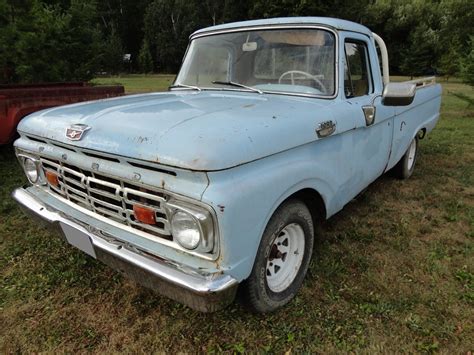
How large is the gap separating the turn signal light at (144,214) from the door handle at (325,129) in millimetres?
1157

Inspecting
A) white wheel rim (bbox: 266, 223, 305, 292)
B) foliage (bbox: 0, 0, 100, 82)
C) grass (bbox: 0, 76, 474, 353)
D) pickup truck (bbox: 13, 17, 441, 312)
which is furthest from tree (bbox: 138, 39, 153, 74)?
white wheel rim (bbox: 266, 223, 305, 292)

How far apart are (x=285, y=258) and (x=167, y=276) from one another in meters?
0.98

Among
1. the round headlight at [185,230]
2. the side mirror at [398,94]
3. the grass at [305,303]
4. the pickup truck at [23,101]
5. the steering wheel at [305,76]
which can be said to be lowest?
the grass at [305,303]

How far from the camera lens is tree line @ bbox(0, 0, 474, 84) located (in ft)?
28.1

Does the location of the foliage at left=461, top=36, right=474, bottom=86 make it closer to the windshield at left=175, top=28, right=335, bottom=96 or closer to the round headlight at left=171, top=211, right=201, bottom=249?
the windshield at left=175, top=28, right=335, bottom=96

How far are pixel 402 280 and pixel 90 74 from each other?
10.9 metres

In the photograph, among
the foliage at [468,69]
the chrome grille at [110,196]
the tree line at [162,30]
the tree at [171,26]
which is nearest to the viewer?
the chrome grille at [110,196]

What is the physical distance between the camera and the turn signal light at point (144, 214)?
1981 mm

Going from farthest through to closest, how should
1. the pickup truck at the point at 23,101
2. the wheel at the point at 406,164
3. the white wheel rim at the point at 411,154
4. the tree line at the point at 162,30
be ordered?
1. the tree line at the point at 162,30
2. the white wheel rim at the point at 411,154
3. the wheel at the point at 406,164
4. the pickup truck at the point at 23,101

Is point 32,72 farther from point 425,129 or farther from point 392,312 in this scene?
point 392,312

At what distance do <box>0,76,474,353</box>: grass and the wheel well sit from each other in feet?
1.63

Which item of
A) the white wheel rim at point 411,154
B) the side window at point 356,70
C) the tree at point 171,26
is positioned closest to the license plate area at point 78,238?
the side window at point 356,70

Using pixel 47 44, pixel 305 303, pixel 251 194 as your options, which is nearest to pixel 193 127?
pixel 251 194

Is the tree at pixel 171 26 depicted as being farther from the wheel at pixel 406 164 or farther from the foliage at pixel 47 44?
the wheel at pixel 406 164
